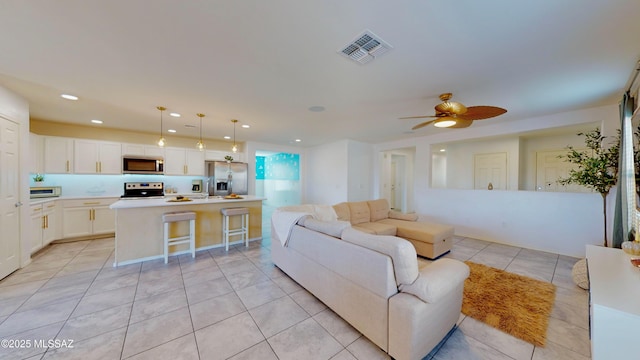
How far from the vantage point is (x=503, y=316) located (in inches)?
83.1

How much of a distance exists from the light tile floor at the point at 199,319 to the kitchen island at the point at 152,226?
0.29 metres

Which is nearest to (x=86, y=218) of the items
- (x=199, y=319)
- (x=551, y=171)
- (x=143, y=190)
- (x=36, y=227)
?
(x=36, y=227)

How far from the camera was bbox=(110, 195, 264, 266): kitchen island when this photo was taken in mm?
3314

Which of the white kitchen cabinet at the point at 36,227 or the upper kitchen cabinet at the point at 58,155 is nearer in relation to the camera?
the white kitchen cabinet at the point at 36,227

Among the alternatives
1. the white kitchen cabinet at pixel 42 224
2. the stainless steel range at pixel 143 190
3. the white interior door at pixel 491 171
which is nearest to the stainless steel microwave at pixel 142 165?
the stainless steel range at pixel 143 190

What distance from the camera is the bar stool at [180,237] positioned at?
11.2 ft

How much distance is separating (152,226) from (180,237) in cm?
45

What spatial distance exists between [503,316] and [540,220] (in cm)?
311

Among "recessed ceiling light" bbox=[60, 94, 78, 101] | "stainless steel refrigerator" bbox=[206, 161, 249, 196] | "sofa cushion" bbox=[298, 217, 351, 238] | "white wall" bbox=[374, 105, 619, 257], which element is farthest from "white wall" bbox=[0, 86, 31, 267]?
"white wall" bbox=[374, 105, 619, 257]

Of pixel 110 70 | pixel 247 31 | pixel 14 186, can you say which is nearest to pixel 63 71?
pixel 110 70

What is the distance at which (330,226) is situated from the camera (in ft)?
7.50

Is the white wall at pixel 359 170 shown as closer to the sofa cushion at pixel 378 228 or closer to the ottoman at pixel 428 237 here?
the sofa cushion at pixel 378 228

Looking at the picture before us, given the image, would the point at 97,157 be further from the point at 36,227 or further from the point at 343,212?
the point at 343,212

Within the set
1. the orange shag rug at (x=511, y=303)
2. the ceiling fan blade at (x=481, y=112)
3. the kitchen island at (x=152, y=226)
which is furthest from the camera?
the kitchen island at (x=152, y=226)
